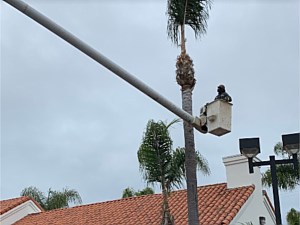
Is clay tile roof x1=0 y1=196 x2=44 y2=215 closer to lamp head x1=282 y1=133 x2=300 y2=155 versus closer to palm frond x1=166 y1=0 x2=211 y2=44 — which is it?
palm frond x1=166 y1=0 x2=211 y2=44

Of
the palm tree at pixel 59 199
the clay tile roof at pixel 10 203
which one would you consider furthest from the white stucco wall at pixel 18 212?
the palm tree at pixel 59 199

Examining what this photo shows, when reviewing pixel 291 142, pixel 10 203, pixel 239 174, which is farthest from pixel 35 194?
pixel 291 142

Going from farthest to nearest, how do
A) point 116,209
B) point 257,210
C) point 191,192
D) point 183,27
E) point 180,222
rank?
point 116,209
point 257,210
point 180,222
point 183,27
point 191,192

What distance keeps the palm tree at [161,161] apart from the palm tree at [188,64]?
163 centimetres

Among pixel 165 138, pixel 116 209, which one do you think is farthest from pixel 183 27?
pixel 116 209

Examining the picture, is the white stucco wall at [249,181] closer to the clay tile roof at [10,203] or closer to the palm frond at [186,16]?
the palm frond at [186,16]

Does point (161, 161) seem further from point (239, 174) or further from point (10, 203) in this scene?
point (10, 203)

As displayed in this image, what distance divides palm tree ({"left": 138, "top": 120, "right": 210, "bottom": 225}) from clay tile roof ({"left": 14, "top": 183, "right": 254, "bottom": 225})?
8.58ft

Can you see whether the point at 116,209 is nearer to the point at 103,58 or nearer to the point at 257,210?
the point at 257,210

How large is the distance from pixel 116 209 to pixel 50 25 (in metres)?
16.4

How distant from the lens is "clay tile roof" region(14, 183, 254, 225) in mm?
17219

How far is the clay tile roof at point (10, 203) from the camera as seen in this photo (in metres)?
24.1

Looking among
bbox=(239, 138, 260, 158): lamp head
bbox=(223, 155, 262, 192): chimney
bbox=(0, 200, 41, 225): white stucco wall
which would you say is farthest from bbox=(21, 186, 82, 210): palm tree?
bbox=(239, 138, 260, 158): lamp head

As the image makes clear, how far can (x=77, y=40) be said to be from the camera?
5.95 m
